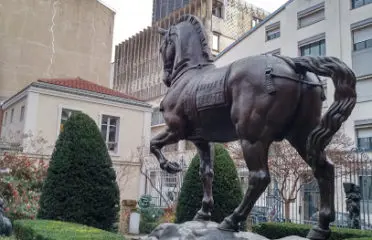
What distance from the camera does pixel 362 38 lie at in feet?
73.5

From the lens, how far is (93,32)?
30969 millimetres

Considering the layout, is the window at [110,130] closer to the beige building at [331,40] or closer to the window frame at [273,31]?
the beige building at [331,40]

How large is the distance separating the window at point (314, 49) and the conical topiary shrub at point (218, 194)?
17410mm

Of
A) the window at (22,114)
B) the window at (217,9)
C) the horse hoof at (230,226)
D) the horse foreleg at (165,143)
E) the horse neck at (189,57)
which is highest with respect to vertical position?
the window at (217,9)

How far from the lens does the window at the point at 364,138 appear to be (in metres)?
21.2

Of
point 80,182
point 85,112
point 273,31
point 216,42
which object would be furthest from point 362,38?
point 216,42

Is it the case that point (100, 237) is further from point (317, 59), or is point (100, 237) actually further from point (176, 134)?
point (317, 59)

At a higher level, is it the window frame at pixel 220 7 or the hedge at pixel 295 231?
the window frame at pixel 220 7

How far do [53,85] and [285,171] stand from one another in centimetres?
1246

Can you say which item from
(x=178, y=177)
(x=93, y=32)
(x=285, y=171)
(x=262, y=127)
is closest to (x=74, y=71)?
(x=93, y=32)

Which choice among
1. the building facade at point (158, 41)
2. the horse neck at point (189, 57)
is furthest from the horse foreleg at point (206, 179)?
the building facade at point (158, 41)

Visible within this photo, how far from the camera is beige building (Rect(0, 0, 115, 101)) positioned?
2745 cm

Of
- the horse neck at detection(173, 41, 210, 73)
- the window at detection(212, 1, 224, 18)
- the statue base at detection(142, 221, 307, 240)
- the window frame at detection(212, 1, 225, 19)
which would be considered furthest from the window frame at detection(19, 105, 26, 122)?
the window frame at detection(212, 1, 225, 19)

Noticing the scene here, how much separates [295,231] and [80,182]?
4686mm
